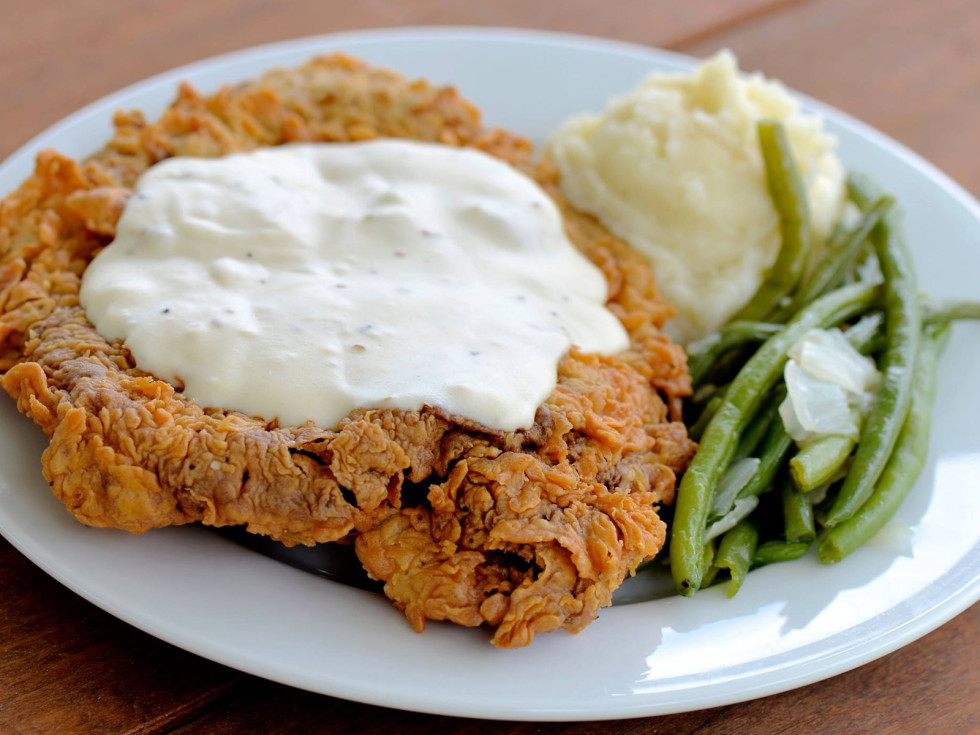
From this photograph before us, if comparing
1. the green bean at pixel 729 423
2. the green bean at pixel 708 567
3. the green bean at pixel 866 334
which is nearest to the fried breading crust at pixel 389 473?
the green bean at pixel 729 423

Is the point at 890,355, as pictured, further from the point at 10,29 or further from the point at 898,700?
the point at 10,29

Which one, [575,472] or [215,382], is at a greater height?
[215,382]

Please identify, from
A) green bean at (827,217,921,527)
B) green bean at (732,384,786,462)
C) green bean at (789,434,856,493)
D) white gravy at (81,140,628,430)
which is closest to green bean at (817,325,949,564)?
green bean at (827,217,921,527)

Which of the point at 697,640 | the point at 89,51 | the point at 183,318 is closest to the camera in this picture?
the point at 697,640

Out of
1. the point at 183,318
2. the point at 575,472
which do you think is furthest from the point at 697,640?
the point at 183,318

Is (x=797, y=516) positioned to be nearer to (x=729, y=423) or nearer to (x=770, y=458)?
(x=770, y=458)

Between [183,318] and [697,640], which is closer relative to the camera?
[697,640]
